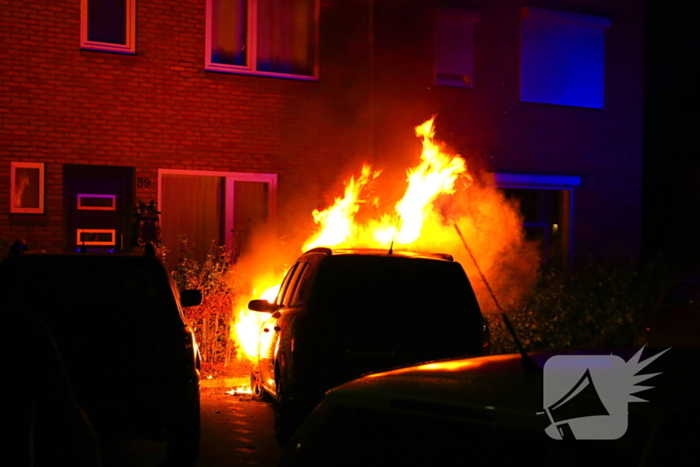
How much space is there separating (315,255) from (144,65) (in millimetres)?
6923

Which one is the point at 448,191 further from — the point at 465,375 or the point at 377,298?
the point at 465,375

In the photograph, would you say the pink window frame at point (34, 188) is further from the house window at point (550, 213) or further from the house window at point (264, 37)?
the house window at point (550, 213)

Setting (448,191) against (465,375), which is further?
(448,191)

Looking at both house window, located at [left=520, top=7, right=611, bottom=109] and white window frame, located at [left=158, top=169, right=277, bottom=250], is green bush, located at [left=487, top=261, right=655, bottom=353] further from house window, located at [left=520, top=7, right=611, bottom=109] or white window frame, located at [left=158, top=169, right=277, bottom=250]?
house window, located at [left=520, top=7, right=611, bottom=109]

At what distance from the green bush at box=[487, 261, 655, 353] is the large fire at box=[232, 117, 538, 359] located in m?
0.85

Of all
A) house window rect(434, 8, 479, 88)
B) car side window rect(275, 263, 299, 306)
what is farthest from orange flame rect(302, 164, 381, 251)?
car side window rect(275, 263, 299, 306)

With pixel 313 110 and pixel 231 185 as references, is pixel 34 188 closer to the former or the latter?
pixel 231 185

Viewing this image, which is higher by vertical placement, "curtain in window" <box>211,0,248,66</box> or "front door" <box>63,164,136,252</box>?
"curtain in window" <box>211,0,248,66</box>

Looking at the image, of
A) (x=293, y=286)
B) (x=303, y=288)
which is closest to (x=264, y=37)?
(x=293, y=286)

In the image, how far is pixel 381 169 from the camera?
15062 millimetres

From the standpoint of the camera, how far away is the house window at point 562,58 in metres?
16.4

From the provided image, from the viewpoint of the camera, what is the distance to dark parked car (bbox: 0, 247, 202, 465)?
20.5 feet

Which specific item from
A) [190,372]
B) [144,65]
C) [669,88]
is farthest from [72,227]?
[669,88]

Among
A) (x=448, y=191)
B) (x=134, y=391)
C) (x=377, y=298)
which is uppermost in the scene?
(x=448, y=191)
